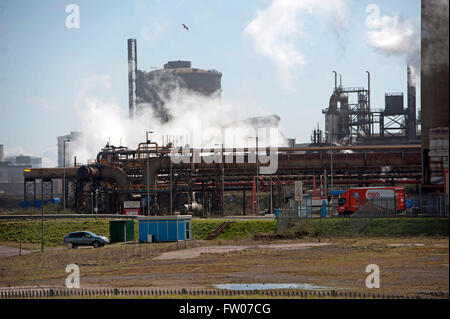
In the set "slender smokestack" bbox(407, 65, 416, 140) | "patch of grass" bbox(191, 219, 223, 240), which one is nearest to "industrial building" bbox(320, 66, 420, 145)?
"slender smokestack" bbox(407, 65, 416, 140)

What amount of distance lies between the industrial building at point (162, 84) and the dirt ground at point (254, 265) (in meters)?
126

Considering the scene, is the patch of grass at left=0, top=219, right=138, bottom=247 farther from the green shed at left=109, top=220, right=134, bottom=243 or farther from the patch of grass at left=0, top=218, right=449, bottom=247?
the green shed at left=109, top=220, right=134, bottom=243

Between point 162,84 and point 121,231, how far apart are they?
435 feet

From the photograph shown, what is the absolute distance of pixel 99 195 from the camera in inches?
3223

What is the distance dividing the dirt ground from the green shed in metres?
7.55

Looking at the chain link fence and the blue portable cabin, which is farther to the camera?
the blue portable cabin

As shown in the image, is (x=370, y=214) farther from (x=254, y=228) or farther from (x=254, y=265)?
(x=254, y=265)

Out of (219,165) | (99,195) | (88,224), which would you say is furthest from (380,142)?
(88,224)

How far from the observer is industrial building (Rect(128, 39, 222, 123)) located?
170 meters

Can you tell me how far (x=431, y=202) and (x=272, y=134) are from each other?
86411mm

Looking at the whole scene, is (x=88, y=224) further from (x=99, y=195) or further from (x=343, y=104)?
(x=343, y=104)

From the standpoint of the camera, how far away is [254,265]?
31.2 meters

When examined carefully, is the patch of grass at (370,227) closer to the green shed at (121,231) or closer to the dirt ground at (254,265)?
the dirt ground at (254,265)
